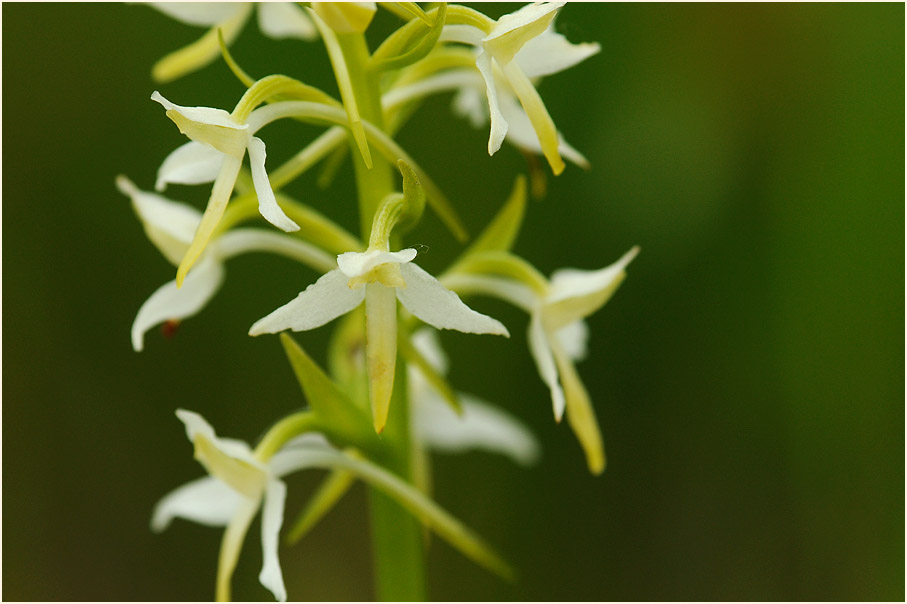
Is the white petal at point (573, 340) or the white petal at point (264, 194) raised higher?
the white petal at point (264, 194)

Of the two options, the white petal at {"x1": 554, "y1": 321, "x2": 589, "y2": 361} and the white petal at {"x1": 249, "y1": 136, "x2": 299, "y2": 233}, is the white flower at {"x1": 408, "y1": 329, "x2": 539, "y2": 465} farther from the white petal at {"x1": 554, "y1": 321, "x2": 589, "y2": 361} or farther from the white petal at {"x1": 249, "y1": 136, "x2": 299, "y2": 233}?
the white petal at {"x1": 249, "y1": 136, "x2": 299, "y2": 233}

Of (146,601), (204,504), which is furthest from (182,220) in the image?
(146,601)

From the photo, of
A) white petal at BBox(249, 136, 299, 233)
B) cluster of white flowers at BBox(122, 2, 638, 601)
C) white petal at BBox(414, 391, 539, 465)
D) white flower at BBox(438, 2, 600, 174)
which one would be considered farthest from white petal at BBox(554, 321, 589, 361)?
white petal at BBox(249, 136, 299, 233)

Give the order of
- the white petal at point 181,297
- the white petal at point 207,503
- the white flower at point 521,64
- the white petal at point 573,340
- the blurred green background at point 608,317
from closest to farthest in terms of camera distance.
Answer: the white flower at point 521,64, the white petal at point 181,297, the white petal at point 207,503, the white petal at point 573,340, the blurred green background at point 608,317

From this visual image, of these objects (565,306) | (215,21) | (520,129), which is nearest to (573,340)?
(565,306)

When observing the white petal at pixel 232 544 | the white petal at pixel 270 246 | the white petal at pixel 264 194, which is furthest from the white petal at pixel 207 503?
the white petal at pixel 264 194

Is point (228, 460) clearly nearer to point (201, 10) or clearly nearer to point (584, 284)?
point (584, 284)

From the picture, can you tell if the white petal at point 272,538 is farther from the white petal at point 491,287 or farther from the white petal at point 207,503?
the white petal at point 491,287

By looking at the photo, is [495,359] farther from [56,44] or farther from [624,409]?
[56,44]
